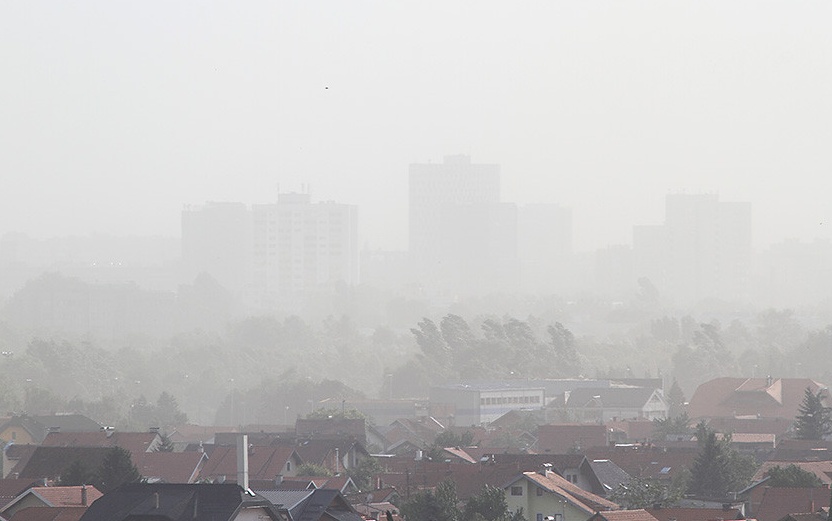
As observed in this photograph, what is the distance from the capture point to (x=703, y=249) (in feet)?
594

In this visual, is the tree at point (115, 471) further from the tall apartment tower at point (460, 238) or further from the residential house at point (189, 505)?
the tall apartment tower at point (460, 238)

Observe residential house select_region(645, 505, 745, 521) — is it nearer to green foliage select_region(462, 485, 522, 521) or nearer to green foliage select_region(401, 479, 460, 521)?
green foliage select_region(462, 485, 522, 521)

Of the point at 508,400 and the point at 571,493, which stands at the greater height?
the point at 571,493

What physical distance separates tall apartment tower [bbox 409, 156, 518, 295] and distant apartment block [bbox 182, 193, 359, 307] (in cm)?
967

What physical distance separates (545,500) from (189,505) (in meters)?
10.6

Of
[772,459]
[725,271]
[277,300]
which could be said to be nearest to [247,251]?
[277,300]

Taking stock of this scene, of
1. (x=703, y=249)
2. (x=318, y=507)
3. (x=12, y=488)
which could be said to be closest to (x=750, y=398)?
(x=12, y=488)

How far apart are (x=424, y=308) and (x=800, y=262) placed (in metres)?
52.1

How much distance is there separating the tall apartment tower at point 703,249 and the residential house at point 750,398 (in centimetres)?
11261

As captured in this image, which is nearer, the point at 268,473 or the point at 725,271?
the point at 268,473

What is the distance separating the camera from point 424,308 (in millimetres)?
145000

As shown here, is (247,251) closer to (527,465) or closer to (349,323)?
(349,323)

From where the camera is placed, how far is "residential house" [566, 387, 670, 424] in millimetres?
65850

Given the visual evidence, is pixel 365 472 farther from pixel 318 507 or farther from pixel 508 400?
pixel 508 400
